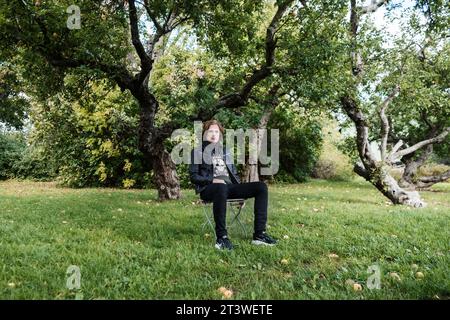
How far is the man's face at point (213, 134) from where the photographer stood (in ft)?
18.0

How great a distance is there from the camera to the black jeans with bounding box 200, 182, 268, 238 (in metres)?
4.86

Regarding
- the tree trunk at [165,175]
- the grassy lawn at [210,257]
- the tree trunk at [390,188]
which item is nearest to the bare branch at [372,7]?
the tree trunk at [390,188]

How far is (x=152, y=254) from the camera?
4.39 metres

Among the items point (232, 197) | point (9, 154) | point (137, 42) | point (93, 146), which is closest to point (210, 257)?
point (232, 197)

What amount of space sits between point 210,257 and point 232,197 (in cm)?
124

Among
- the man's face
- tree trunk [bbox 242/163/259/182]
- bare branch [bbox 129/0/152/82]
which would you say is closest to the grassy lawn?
the man's face

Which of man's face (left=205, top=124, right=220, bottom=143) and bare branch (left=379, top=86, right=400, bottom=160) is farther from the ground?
bare branch (left=379, top=86, right=400, bottom=160)

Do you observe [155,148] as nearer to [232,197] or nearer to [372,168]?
[232,197]

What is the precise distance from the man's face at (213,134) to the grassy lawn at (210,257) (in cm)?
135

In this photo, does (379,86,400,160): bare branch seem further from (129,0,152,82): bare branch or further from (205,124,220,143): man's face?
(205,124,220,143): man's face

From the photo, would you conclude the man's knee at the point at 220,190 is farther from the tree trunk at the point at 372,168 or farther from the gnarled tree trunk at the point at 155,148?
the tree trunk at the point at 372,168

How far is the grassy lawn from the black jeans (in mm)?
305

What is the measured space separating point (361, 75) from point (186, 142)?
5.70m
